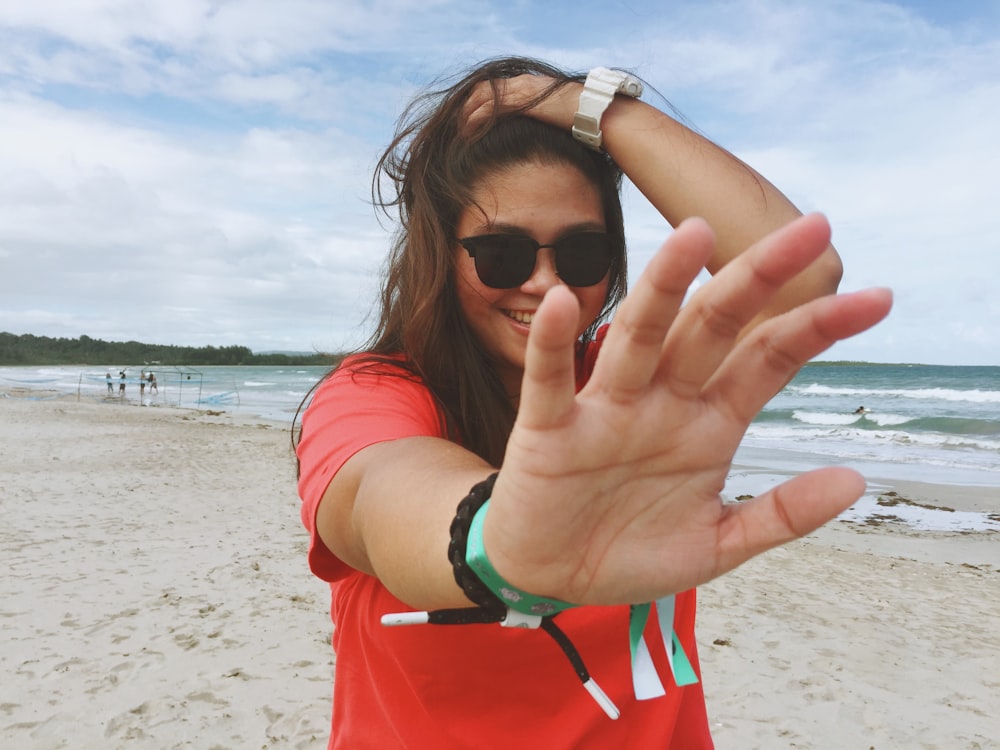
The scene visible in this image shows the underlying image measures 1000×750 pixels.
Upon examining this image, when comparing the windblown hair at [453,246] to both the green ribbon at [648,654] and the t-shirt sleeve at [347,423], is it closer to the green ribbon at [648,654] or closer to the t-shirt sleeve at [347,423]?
the t-shirt sleeve at [347,423]

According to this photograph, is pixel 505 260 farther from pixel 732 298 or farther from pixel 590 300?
pixel 732 298

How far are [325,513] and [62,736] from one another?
4.28 m

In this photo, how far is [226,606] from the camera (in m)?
6.61

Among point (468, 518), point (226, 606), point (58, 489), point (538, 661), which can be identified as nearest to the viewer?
point (468, 518)

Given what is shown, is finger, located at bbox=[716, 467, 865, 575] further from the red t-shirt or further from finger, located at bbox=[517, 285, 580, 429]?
the red t-shirt

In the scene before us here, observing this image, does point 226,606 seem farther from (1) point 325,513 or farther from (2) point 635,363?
(2) point 635,363

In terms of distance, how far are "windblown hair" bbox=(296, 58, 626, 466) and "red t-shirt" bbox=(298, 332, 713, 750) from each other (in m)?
0.12

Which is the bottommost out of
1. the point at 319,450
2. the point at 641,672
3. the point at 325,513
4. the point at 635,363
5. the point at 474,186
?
the point at 641,672

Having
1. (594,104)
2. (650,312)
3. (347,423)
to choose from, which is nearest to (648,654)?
(650,312)

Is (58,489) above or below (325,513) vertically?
below

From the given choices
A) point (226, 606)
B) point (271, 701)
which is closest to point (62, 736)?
point (271, 701)

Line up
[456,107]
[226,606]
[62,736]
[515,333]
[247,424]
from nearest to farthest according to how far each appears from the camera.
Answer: [515,333] < [456,107] < [62,736] < [226,606] < [247,424]

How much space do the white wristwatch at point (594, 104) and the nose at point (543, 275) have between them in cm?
36

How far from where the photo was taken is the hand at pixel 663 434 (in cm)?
77
